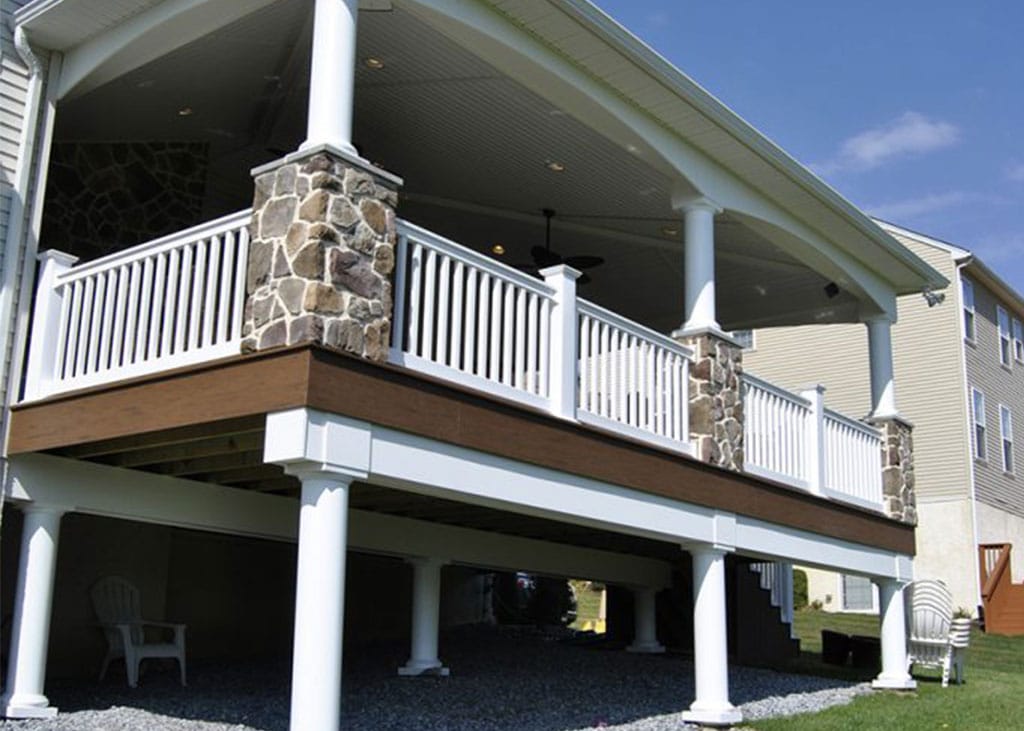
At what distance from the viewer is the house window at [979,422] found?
23422 millimetres

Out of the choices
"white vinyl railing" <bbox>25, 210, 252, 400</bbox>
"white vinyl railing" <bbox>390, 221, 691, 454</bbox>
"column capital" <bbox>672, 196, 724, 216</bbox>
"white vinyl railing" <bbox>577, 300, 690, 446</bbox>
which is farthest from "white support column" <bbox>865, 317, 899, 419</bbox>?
"white vinyl railing" <bbox>25, 210, 252, 400</bbox>

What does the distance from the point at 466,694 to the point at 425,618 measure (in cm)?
128

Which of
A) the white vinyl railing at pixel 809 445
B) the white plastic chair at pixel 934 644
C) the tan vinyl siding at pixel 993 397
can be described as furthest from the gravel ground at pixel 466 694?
the tan vinyl siding at pixel 993 397

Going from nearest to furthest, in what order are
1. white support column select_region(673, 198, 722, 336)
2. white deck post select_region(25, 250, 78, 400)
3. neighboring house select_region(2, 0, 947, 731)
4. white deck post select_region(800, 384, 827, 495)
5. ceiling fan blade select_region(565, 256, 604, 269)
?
1. neighboring house select_region(2, 0, 947, 731)
2. white deck post select_region(25, 250, 78, 400)
3. white support column select_region(673, 198, 722, 336)
4. white deck post select_region(800, 384, 827, 495)
5. ceiling fan blade select_region(565, 256, 604, 269)

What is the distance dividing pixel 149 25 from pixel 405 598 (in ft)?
26.8

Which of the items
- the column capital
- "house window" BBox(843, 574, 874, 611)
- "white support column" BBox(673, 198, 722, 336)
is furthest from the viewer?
"house window" BBox(843, 574, 874, 611)

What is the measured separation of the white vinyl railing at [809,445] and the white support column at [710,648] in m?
1.17

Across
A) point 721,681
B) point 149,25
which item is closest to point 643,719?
point 721,681

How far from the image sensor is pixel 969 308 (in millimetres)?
23875

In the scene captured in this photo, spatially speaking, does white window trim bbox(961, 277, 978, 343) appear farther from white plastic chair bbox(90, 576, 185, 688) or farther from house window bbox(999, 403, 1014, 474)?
white plastic chair bbox(90, 576, 185, 688)

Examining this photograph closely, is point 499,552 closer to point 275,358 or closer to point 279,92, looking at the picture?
point 279,92

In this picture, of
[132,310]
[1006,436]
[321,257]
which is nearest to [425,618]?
[132,310]

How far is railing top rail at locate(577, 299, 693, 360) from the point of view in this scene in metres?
8.74

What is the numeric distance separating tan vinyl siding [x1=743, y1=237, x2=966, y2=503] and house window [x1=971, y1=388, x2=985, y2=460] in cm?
67
